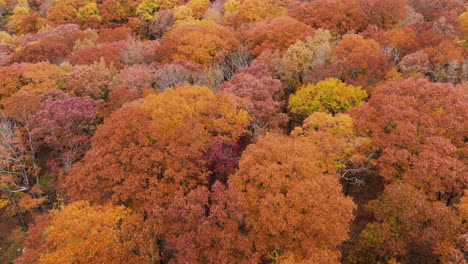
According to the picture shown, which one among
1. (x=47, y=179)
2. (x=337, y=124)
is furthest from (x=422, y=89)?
(x=47, y=179)

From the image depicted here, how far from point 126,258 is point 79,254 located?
3.19m

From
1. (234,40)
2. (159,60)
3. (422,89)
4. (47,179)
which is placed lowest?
(47,179)

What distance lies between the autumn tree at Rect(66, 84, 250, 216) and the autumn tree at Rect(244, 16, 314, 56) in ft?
79.6

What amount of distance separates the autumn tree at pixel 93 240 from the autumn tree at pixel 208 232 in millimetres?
2415

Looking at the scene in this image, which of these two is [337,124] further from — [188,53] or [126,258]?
[188,53]

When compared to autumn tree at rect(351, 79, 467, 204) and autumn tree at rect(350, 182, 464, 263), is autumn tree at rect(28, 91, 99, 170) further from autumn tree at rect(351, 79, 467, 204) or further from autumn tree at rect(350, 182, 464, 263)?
autumn tree at rect(350, 182, 464, 263)

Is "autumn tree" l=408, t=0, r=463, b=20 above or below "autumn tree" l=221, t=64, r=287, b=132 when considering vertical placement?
above

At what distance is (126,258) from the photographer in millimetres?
19906

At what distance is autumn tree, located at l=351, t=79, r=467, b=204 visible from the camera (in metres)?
21.0

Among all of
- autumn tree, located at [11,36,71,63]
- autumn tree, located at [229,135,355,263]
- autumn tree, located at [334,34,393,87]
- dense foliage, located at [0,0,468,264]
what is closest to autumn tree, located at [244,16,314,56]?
dense foliage, located at [0,0,468,264]

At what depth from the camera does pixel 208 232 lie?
62.4 feet

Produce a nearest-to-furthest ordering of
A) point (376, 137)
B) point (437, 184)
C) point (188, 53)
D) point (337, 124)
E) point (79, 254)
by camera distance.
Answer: point (79, 254) → point (437, 184) → point (376, 137) → point (337, 124) → point (188, 53)

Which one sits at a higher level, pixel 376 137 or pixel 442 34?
pixel 442 34

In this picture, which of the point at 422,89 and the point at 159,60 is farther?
the point at 159,60
